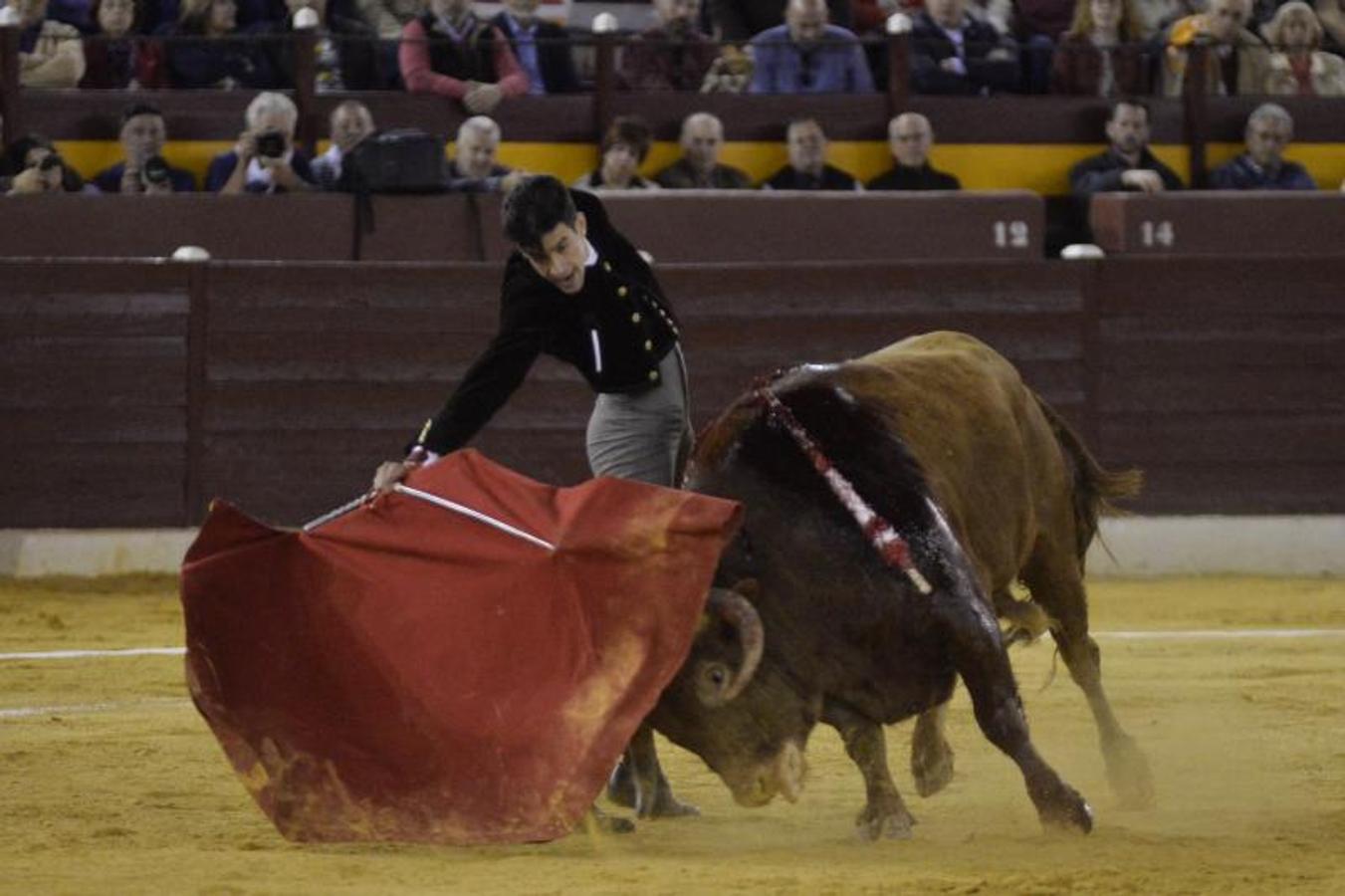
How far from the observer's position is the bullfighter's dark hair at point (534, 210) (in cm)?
541

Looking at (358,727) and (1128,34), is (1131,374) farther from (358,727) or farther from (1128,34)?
(358,727)

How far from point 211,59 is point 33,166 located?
107cm

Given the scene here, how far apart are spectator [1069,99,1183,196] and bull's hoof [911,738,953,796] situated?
6452mm

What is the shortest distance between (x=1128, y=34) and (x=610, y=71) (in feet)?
A: 9.34

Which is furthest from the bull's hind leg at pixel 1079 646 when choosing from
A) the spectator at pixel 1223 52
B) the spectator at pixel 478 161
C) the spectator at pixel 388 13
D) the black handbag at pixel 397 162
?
the spectator at pixel 1223 52

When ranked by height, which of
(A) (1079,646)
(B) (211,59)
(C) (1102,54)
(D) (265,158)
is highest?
(B) (211,59)

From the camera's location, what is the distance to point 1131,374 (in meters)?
11.4

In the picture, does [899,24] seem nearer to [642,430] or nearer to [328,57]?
[328,57]

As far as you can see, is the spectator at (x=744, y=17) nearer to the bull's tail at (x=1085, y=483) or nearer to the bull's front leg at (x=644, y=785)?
the bull's tail at (x=1085, y=483)

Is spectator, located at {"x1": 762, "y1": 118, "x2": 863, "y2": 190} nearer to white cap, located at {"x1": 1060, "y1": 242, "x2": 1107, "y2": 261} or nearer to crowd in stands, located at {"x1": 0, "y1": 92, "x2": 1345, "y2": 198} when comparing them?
crowd in stands, located at {"x1": 0, "y1": 92, "x2": 1345, "y2": 198}

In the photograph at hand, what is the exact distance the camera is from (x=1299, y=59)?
42.0 ft

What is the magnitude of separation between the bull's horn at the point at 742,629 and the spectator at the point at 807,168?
6.51m

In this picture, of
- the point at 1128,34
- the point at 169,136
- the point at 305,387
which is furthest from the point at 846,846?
the point at 1128,34

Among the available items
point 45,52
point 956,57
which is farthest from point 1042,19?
point 45,52
